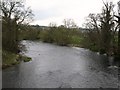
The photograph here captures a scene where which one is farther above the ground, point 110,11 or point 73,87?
point 110,11

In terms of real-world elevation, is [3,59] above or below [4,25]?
below

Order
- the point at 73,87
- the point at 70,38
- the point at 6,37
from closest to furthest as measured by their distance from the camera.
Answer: the point at 73,87, the point at 6,37, the point at 70,38

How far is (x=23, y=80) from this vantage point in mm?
22922

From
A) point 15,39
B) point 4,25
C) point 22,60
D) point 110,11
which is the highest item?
point 110,11

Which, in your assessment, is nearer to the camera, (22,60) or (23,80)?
(23,80)

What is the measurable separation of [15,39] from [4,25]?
3136mm

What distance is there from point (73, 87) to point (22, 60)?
59.0ft

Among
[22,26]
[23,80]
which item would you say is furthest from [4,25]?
[23,80]

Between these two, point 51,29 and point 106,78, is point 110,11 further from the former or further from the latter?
point 51,29

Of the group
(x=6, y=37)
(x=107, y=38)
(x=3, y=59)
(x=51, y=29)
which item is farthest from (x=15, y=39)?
(x=51, y=29)

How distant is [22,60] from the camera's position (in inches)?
1449

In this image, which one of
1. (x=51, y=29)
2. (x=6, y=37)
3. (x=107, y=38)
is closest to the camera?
(x=6, y=37)

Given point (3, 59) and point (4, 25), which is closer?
point (3, 59)

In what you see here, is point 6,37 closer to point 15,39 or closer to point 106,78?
point 15,39
